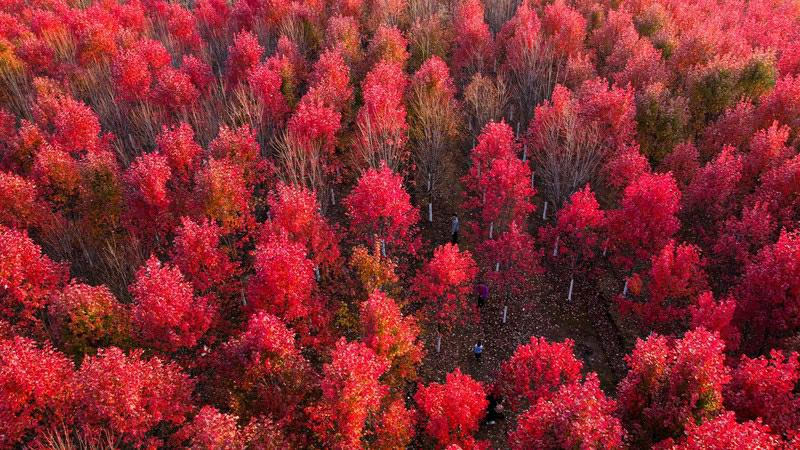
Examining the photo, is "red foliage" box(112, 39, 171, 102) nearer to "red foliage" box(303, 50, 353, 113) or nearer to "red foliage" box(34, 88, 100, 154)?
"red foliage" box(34, 88, 100, 154)

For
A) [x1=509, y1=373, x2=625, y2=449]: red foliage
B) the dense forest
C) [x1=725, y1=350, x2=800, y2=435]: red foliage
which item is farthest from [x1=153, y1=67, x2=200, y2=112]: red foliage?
[x1=725, y1=350, x2=800, y2=435]: red foliage

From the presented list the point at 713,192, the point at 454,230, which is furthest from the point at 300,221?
the point at 713,192

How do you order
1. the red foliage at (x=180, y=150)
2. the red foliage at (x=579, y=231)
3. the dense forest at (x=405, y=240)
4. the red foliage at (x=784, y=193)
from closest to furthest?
the dense forest at (x=405, y=240) → the red foliage at (x=784, y=193) → the red foliage at (x=579, y=231) → the red foliage at (x=180, y=150)

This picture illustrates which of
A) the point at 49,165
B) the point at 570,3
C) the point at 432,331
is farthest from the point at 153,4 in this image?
the point at 432,331

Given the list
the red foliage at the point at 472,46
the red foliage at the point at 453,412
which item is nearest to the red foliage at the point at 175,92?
the red foliage at the point at 472,46

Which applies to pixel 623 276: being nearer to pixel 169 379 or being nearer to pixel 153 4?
pixel 169 379

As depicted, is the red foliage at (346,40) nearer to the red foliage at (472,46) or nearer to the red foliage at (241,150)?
the red foliage at (472,46)
